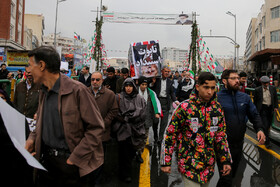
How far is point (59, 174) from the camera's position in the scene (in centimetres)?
224

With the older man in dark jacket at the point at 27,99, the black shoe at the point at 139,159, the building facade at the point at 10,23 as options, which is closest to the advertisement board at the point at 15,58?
the building facade at the point at 10,23

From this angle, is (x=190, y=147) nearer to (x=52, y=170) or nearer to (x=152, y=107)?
(x=52, y=170)

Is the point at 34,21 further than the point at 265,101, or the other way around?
the point at 34,21

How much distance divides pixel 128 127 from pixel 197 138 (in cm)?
194

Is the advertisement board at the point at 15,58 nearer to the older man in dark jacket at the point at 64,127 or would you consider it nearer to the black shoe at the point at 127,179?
the black shoe at the point at 127,179

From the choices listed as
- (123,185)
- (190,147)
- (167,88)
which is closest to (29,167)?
(190,147)

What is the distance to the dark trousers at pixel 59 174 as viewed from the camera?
2.22 m

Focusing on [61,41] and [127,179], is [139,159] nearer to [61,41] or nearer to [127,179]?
[127,179]

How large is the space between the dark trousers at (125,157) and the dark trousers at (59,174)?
206cm

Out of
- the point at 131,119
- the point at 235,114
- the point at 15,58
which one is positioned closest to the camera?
the point at 235,114

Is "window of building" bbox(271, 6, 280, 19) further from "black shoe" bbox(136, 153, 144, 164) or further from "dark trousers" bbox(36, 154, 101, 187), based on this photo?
"dark trousers" bbox(36, 154, 101, 187)

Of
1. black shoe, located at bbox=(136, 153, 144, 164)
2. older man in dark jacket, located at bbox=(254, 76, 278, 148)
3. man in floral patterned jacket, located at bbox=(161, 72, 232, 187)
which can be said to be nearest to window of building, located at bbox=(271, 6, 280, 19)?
older man in dark jacket, located at bbox=(254, 76, 278, 148)

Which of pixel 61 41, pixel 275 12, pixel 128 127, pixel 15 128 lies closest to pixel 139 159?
pixel 128 127

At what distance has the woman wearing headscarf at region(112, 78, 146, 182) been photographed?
4.36 meters
